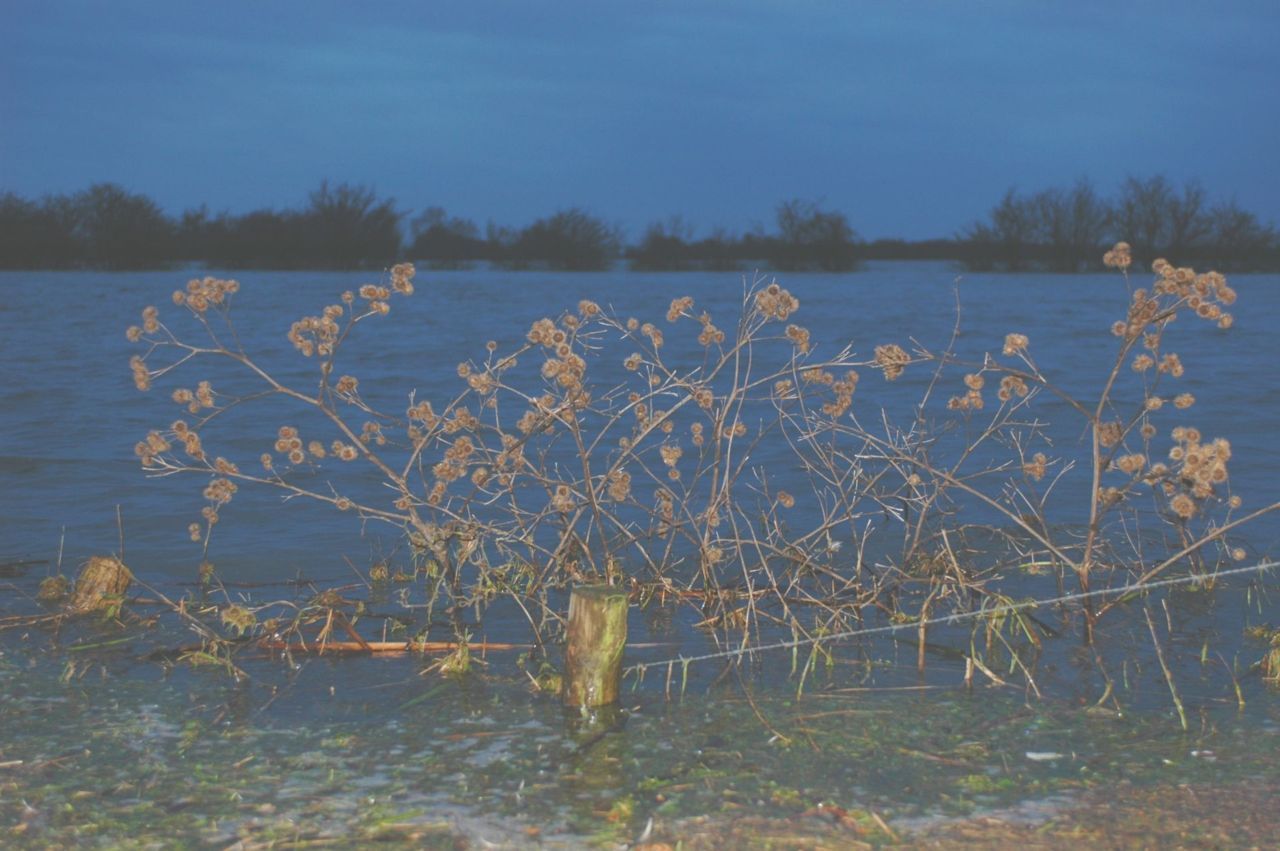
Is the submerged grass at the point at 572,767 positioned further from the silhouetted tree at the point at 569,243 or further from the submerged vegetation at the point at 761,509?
the silhouetted tree at the point at 569,243

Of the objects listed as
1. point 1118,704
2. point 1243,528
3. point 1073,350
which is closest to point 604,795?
point 1118,704

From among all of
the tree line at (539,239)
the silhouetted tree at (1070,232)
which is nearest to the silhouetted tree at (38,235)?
the tree line at (539,239)

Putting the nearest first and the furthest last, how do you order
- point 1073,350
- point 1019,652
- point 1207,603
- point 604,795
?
1. point 604,795
2. point 1019,652
3. point 1207,603
4. point 1073,350

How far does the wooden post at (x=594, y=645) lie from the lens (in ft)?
16.0

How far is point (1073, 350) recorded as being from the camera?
78.9 feet

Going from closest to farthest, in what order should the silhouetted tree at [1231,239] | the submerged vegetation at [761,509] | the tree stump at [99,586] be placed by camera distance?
the submerged vegetation at [761,509] < the tree stump at [99,586] < the silhouetted tree at [1231,239]

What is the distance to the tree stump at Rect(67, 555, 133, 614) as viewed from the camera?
21.9ft

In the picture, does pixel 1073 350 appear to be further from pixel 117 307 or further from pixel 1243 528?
pixel 117 307

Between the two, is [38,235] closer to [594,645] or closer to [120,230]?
[120,230]

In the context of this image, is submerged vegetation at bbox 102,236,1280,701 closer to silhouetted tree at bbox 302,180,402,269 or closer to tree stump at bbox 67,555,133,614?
tree stump at bbox 67,555,133,614

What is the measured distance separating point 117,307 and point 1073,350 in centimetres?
2220

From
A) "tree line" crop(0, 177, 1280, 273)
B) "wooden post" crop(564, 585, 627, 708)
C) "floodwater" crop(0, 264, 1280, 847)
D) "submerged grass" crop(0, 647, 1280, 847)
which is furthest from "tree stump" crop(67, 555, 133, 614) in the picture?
"tree line" crop(0, 177, 1280, 273)

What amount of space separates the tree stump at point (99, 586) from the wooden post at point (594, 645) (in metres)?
2.84

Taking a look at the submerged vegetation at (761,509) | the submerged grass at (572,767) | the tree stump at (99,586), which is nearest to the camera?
the submerged grass at (572,767)
